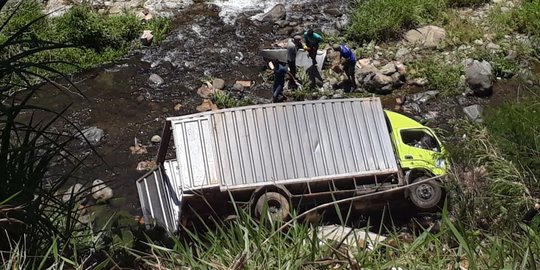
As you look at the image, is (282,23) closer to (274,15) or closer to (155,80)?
(274,15)

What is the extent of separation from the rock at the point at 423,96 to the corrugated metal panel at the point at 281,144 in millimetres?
3426

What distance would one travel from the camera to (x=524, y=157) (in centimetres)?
719

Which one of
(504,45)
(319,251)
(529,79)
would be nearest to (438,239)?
(319,251)

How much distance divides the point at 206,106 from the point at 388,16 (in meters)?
4.67

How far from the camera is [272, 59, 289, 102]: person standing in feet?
37.7

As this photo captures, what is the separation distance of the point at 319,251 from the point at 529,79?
1074 cm

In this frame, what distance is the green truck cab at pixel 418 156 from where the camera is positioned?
28.2 ft

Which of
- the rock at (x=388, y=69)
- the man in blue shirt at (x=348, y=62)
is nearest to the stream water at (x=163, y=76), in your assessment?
the man in blue shirt at (x=348, y=62)

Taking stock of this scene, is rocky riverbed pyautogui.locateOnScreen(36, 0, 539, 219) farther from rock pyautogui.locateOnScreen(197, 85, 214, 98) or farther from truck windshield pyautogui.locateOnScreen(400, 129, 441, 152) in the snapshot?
truck windshield pyautogui.locateOnScreen(400, 129, 441, 152)

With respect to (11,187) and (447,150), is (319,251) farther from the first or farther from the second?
(447,150)

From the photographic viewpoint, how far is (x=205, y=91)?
12.7m

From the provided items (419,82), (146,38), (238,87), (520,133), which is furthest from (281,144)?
(146,38)

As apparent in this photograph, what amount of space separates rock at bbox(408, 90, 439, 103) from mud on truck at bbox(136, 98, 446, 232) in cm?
315

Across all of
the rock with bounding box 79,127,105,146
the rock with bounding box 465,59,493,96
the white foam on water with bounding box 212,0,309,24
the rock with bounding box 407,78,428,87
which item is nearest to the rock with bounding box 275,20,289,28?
the white foam on water with bounding box 212,0,309,24
